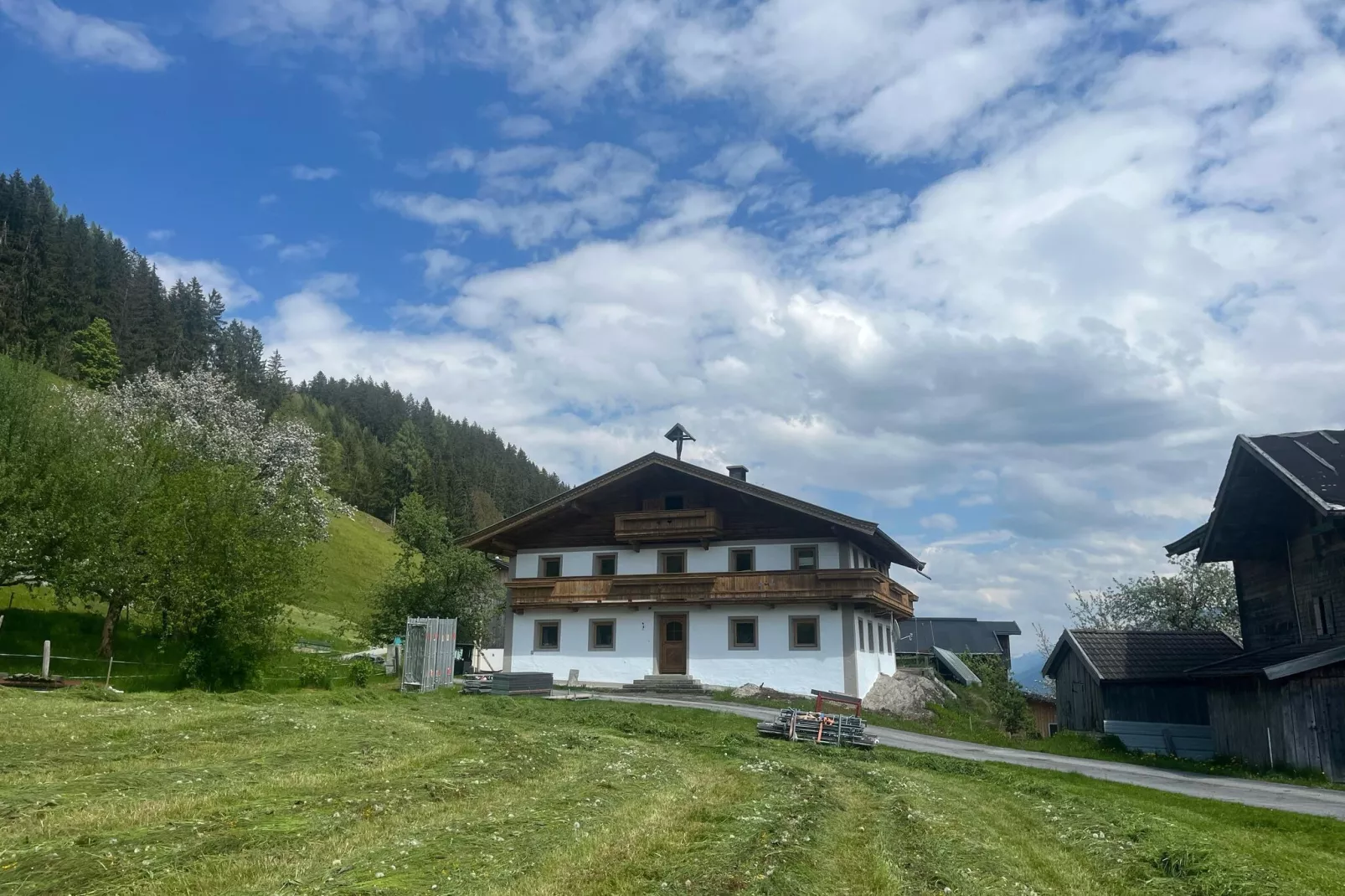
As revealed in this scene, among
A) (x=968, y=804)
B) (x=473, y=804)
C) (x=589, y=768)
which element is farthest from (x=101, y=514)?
(x=968, y=804)

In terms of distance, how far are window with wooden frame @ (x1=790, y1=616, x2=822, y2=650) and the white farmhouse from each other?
0.13ft

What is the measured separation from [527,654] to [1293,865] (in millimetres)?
33471

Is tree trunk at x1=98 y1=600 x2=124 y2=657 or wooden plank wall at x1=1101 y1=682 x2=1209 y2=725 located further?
tree trunk at x1=98 y1=600 x2=124 y2=657

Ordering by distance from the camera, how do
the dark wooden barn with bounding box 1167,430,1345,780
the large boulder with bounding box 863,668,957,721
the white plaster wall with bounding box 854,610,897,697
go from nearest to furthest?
1. the dark wooden barn with bounding box 1167,430,1345,780
2. the large boulder with bounding box 863,668,957,721
3. the white plaster wall with bounding box 854,610,897,697

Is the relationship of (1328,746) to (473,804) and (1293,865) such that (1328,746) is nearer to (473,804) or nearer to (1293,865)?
(1293,865)

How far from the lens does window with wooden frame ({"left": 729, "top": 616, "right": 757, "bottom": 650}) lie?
39.0 metres

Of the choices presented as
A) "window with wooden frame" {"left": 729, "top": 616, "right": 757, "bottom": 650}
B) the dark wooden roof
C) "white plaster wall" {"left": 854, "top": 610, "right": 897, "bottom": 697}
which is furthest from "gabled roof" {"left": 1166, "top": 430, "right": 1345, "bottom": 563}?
"window with wooden frame" {"left": 729, "top": 616, "right": 757, "bottom": 650}

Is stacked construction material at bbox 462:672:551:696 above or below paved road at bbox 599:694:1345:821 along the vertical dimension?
above

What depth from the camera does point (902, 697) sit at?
3797 cm

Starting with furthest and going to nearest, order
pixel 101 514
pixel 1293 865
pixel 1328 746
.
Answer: pixel 101 514
pixel 1328 746
pixel 1293 865

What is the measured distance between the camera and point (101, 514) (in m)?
32.1

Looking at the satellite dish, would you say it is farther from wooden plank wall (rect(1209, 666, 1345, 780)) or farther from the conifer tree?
the conifer tree

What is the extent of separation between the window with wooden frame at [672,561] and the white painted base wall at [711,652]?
5.82 feet

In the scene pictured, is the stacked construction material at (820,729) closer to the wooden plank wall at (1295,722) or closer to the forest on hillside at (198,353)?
the wooden plank wall at (1295,722)
